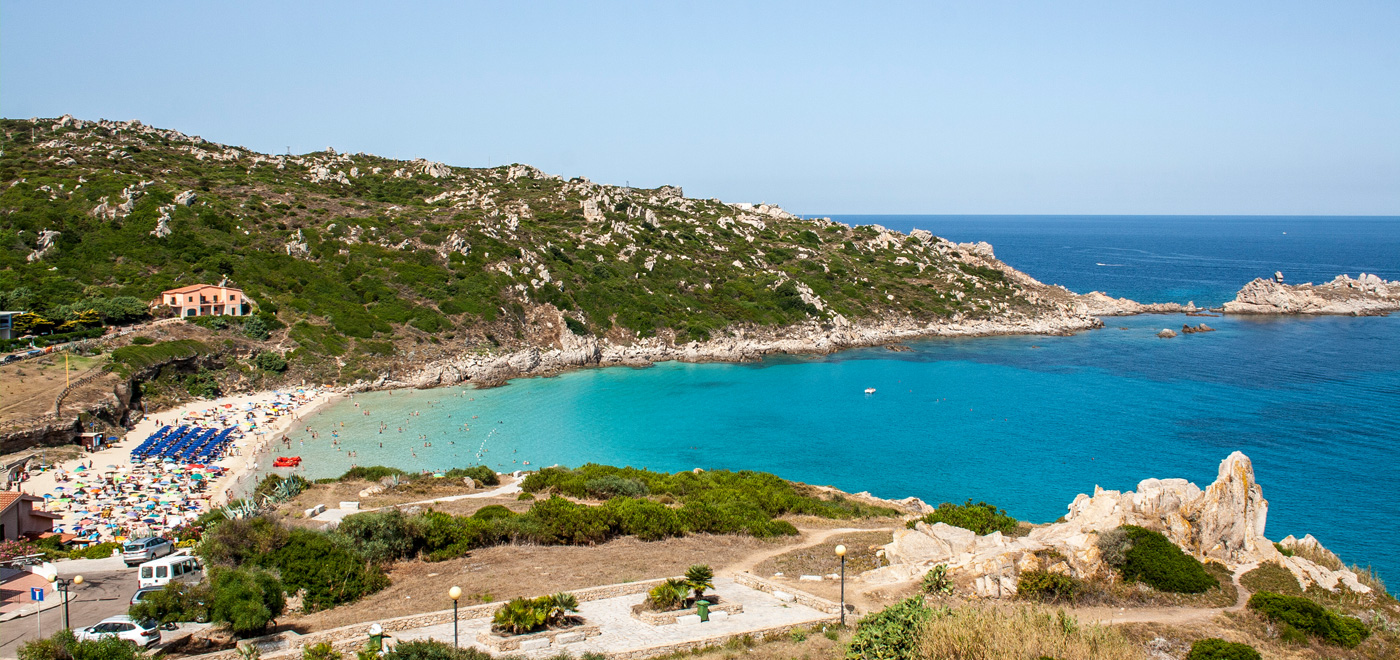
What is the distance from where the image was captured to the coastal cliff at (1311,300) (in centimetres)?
9231

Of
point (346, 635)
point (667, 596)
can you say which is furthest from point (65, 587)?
point (667, 596)

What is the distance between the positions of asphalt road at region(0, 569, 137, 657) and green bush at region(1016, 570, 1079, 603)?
688 inches

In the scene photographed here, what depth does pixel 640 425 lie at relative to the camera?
157 feet

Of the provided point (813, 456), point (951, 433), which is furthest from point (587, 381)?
point (951, 433)

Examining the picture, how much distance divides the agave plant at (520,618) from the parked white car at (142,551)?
11.1 meters

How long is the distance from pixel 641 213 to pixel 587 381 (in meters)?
36.9

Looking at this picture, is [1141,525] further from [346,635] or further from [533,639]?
[346,635]

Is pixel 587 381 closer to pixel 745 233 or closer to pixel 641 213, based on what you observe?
pixel 641 213

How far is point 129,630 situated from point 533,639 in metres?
6.78

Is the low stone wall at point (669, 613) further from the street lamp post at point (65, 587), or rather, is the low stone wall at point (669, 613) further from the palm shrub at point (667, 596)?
the street lamp post at point (65, 587)

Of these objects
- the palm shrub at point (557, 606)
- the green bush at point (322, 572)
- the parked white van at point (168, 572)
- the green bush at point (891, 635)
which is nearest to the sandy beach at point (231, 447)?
the parked white van at point (168, 572)

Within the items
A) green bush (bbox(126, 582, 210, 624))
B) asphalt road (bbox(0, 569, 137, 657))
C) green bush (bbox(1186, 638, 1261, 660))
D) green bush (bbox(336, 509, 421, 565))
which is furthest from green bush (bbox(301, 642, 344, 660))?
green bush (bbox(1186, 638, 1261, 660))

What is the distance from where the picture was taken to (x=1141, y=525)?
660 inches

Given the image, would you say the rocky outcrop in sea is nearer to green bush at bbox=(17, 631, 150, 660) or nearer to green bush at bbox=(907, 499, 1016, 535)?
green bush at bbox=(907, 499, 1016, 535)
